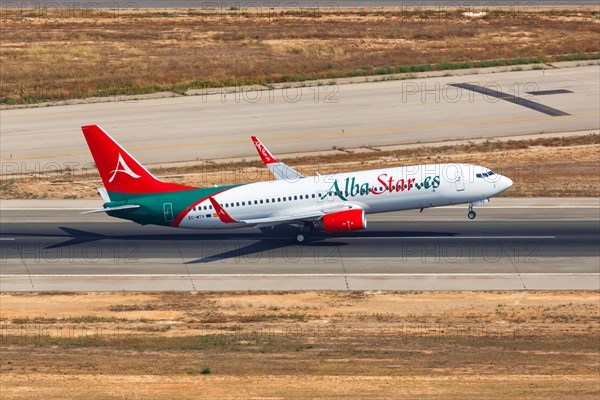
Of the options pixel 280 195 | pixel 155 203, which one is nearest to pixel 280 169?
pixel 280 195

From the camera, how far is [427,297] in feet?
198

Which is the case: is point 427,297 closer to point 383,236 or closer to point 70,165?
point 383,236

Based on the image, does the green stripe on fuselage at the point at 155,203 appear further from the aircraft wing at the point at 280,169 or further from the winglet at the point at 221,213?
the aircraft wing at the point at 280,169

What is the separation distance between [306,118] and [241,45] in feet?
90.0

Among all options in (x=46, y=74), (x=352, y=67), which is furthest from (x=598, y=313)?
(x=46, y=74)

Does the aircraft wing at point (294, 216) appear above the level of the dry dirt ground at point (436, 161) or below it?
below

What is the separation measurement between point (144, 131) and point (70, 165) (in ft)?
32.1

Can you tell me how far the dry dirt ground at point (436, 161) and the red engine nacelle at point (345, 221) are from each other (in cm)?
1657

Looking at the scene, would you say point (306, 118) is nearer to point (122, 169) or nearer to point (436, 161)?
point (436, 161)

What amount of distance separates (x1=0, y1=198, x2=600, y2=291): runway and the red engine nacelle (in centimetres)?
173

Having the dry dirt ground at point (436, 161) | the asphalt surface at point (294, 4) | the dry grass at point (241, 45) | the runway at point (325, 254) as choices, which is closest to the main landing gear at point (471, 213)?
the runway at point (325, 254)

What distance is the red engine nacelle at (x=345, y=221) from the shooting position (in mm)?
66000

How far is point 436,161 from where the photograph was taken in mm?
86625

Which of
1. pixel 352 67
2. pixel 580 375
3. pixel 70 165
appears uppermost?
pixel 352 67
